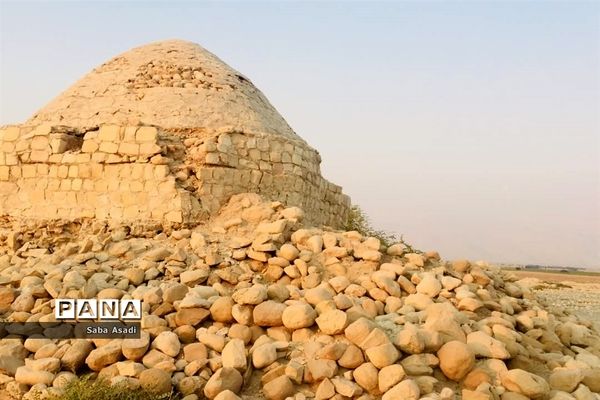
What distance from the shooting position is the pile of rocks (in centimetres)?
373

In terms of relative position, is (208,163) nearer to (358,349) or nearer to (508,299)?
(358,349)

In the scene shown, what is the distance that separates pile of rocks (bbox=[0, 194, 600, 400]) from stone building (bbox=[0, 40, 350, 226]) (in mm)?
542

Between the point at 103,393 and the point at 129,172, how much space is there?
11.1 ft

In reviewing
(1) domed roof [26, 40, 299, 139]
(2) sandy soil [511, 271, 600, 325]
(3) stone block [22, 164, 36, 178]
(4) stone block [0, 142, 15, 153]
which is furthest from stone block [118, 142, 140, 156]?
(2) sandy soil [511, 271, 600, 325]

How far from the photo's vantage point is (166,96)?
7527mm

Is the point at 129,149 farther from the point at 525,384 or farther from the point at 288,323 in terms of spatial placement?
the point at 525,384

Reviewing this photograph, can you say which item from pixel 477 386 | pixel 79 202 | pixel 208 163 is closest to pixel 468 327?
pixel 477 386

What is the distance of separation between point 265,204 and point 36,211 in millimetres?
Result: 2921

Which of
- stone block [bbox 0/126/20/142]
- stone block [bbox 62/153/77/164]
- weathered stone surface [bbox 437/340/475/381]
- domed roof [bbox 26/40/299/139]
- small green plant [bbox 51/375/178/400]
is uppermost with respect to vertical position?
domed roof [bbox 26/40/299/139]

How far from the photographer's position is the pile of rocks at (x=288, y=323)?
3732 millimetres

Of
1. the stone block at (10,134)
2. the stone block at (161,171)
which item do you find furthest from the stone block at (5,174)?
the stone block at (161,171)

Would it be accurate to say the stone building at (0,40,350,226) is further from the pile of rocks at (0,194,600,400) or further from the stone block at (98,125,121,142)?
the pile of rocks at (0,194,600,400)

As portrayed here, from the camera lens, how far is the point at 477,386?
3787mm

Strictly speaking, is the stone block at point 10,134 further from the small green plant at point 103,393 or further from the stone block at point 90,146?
the small green plant at point 103,393
